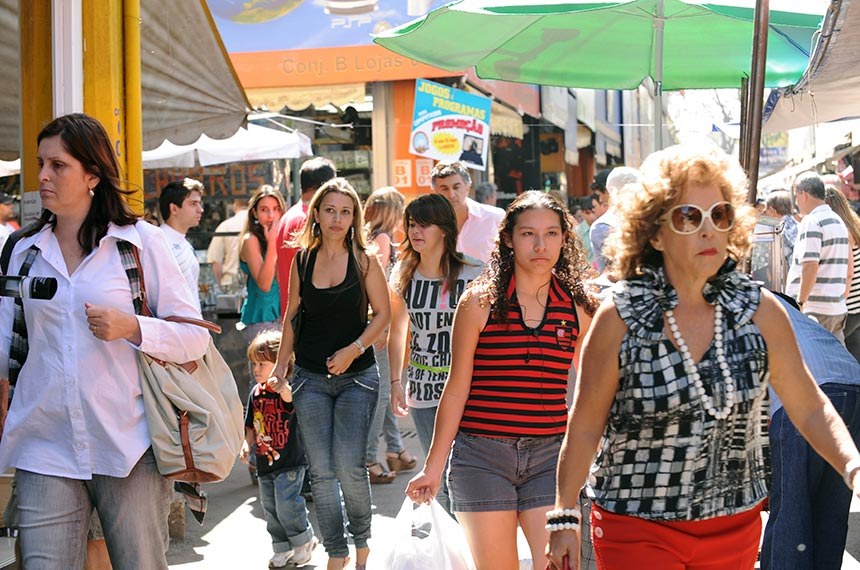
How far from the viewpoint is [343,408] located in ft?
19.0

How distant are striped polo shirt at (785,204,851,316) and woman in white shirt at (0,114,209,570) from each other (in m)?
6.38

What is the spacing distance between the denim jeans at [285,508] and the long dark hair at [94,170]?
276 centimetres

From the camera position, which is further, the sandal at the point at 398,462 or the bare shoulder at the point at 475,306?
the sandal at the point at 398,462

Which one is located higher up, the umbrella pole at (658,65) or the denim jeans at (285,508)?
the umbrella pole at (658,65)

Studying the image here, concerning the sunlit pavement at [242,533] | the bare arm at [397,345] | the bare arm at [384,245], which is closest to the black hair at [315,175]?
the bare arm at [384,245]

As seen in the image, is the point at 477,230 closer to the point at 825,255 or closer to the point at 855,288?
the point at 825,255

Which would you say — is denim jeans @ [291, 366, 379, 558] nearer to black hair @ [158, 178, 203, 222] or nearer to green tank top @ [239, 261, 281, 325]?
black hair @ [158, 178, 203, 222]

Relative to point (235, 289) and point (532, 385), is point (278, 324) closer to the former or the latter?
point (235, 289)

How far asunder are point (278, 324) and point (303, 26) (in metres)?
8.70

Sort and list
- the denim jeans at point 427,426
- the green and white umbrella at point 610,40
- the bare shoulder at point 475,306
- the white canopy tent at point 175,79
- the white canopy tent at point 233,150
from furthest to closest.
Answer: the white canopy tent at point 233,150, the green and white umbrella at point 610,40, the white canopy tent at point 175,79, the denim jeans at point 427,426, the bare shoulder at point 475,306

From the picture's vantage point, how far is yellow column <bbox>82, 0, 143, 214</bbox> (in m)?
5.20

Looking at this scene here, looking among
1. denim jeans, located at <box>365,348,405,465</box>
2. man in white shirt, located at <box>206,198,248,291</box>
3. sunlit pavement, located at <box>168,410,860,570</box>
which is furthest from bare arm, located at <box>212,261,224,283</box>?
denim jeans, located at <box>365,348,405,465</box>

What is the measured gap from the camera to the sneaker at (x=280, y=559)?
6336 millimetres

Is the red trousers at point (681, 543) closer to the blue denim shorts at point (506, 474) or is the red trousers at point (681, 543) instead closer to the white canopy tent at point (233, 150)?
the blue denim shorts at point (506, 474)
